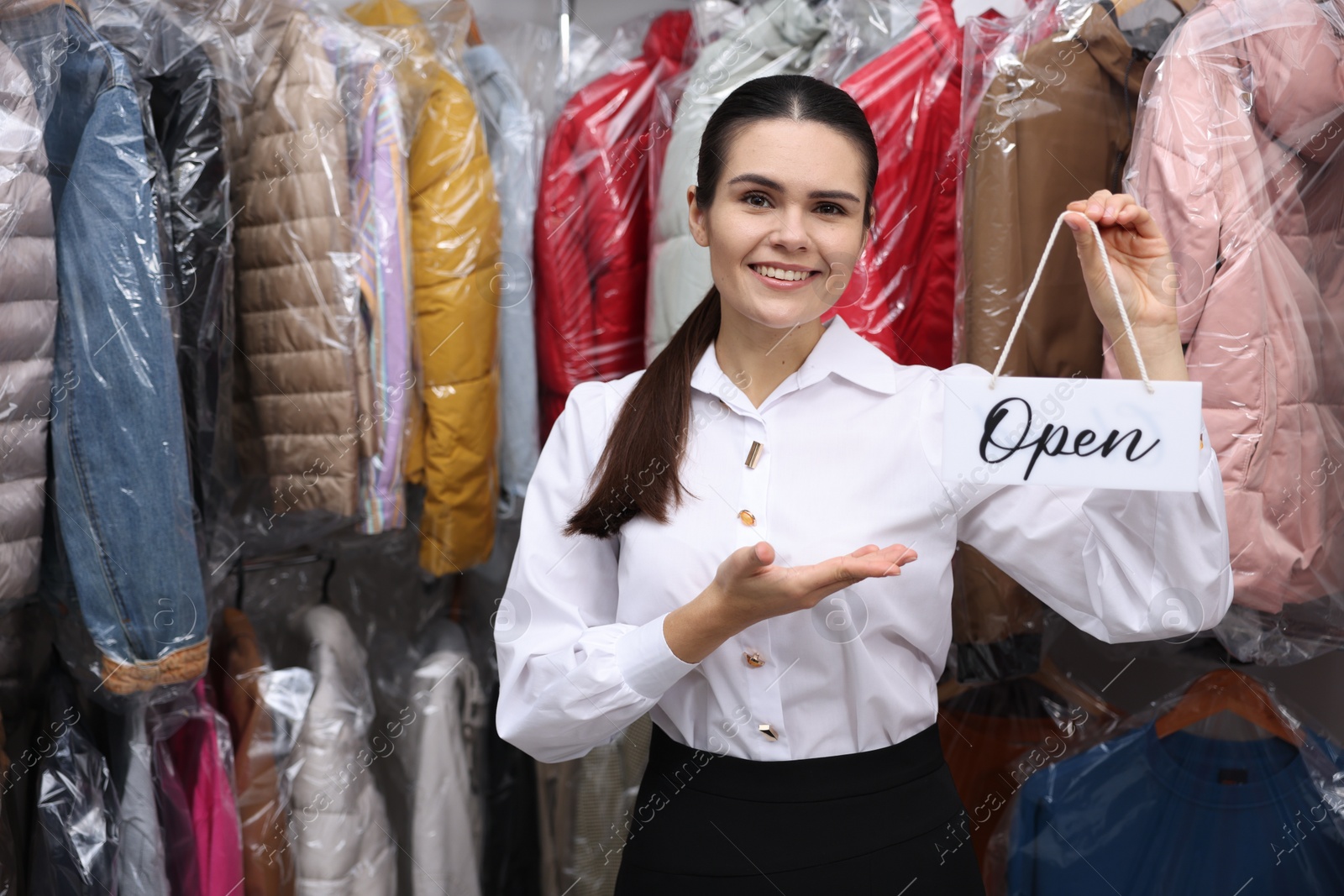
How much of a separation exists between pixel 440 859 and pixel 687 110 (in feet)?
3.82

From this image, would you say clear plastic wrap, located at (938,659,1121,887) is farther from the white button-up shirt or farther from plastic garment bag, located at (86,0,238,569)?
plastic garment bag, located at (86,0,238,569)

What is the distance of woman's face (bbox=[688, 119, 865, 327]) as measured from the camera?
1.05 m

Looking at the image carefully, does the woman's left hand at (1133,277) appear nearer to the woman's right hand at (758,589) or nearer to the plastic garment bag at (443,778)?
the woman's right hand at (758,589)

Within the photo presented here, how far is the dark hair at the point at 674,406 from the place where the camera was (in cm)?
108

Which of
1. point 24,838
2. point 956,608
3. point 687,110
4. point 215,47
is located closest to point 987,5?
point 687,110

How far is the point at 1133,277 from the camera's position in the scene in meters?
0.93

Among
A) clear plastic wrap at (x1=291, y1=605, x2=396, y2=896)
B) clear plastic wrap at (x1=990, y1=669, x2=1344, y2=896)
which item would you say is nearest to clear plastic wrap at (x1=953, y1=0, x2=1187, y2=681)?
clear plastic wrap at (x1=990, y1=669, x2=1344, y2=896)

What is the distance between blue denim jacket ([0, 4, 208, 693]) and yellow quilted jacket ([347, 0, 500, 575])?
0.39 metres

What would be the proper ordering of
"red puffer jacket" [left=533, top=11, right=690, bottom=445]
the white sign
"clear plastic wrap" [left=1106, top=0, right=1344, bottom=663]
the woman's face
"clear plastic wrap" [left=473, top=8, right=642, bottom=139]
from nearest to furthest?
the white sign, the woman's face, "clear plastic wrap" [left=1106, top=0, right=1344, bottom=663], "red puffer jacket" [left=533, top=11, right=690, bottom=445], "clear plastic wrap" [left=473, top=8, right=642, bottom=139]

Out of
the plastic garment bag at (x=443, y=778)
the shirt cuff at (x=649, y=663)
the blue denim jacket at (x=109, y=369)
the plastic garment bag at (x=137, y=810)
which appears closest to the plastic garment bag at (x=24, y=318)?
the blue denim jacket at (x=109, y=369)

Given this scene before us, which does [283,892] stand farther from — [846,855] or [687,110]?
[687,110]

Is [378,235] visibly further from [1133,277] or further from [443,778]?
[1133,277]

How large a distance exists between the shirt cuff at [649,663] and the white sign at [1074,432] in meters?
0.29

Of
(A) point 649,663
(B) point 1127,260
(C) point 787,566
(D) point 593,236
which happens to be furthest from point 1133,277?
(D) point 593,236
